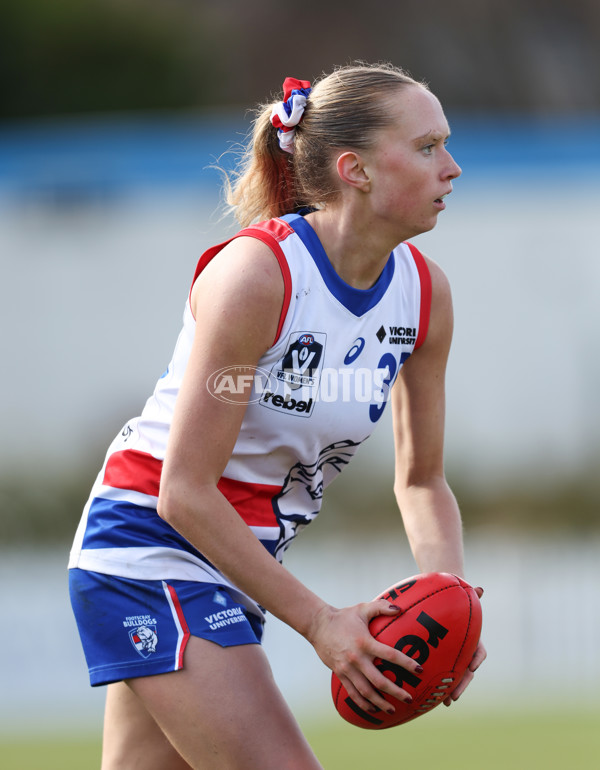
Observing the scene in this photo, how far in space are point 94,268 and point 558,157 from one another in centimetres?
414

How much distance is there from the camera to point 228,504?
239 centimetres

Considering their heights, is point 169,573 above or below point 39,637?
above

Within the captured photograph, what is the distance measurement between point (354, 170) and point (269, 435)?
65cm

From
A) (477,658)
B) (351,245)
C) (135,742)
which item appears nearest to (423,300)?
(351,245)

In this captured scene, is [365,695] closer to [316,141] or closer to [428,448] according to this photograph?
→ [428,448]

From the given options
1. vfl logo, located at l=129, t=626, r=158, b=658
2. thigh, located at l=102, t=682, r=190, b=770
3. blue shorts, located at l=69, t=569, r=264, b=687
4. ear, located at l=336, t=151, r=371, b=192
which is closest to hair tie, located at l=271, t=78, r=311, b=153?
ear, located at l=336, t=151, r=371, b=192

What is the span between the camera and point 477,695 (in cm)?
678

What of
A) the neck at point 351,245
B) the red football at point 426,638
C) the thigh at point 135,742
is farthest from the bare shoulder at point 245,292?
the thigh at point 135,742

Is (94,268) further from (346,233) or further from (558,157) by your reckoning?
(346,233)

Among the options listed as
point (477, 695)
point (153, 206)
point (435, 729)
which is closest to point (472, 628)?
point (435, 729)

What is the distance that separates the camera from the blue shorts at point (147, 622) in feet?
8.13

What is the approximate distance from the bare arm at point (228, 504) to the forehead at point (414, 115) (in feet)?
1.64

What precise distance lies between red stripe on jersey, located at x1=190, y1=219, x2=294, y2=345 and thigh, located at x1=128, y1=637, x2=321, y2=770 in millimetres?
716

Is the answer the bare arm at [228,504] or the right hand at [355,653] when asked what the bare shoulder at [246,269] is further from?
the right hand at [355,653]
